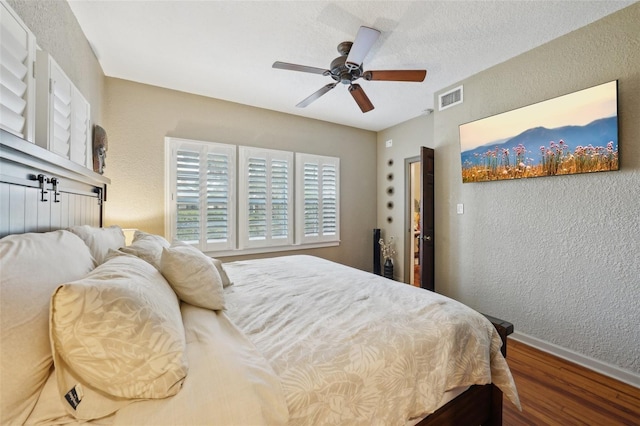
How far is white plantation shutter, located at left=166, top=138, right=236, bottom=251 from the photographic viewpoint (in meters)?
3.12

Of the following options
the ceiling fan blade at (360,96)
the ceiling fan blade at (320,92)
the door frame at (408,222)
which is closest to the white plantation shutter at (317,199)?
the door frame at (408,222)

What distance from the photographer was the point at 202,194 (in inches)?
127

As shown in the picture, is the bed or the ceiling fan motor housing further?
the ceiling fan motor housing

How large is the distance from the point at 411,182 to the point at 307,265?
2.65 meters

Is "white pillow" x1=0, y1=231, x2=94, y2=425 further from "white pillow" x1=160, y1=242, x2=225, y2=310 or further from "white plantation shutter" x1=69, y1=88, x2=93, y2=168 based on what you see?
"white plantation shutter" x1=69, y1=88, x2=93, y2=168

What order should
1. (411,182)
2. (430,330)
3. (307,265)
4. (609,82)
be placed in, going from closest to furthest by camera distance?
(430,330) → (609,82) → (307,265) → (411,182)

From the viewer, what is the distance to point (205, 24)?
81.0 inches

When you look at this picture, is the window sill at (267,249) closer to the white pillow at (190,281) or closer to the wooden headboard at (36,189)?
the wooden headboard at (36,189)

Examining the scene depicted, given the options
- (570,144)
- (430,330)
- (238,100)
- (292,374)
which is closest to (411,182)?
(570,144)

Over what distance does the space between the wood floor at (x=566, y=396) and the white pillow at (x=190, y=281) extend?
6.04 feet

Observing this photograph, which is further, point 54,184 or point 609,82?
point 609,82

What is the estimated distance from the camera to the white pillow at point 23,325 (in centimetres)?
63

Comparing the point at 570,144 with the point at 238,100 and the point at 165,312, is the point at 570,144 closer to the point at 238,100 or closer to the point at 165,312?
the point at 165,312

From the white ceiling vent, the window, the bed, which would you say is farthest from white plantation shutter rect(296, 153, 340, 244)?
the bed
